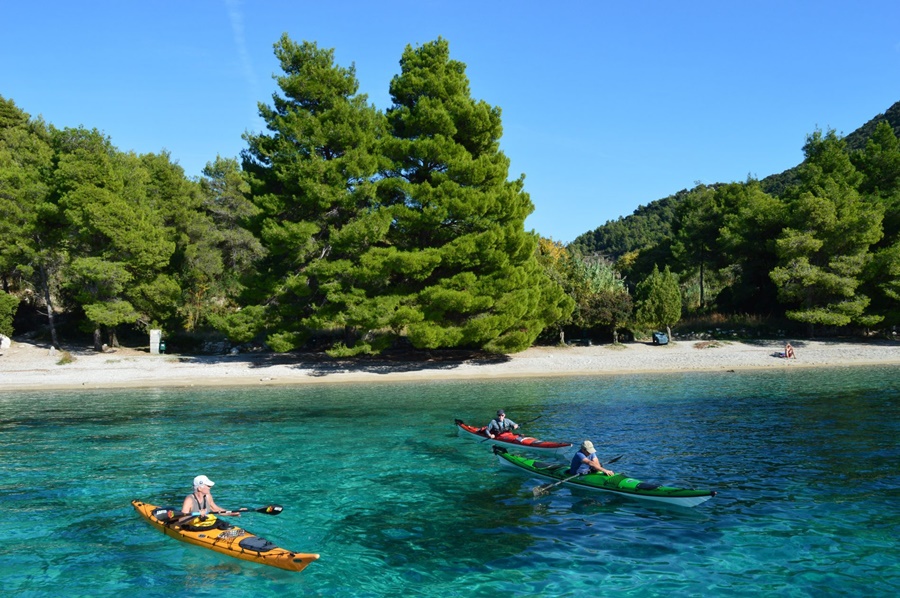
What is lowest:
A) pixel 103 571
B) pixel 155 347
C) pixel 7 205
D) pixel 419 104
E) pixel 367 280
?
pixel 103 571

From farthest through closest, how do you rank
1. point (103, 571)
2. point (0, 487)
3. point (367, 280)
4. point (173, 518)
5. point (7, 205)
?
point (7, 205) < point (367, 280) < point (0, 487) < point (173, 518) < point (103, 571)

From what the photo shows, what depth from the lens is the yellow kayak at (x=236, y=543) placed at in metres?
10.8

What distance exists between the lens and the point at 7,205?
44.2m

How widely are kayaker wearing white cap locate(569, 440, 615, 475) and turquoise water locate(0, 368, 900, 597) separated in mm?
670

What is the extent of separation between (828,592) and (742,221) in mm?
50542

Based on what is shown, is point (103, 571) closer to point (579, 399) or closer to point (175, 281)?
point (579, 399)

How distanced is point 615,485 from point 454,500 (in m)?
3.92

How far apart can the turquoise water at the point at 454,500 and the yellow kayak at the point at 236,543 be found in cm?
28

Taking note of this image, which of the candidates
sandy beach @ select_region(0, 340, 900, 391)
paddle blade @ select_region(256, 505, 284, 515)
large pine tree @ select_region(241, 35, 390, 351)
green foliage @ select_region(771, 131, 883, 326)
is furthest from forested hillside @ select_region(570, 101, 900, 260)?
paddle blade @ select_region(256, 505, 284, 515)

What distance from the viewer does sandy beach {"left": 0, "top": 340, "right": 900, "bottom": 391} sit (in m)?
38.0

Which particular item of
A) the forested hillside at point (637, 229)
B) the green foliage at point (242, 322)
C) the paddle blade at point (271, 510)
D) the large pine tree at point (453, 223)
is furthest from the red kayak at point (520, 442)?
the forested hillside at point (637, 229)

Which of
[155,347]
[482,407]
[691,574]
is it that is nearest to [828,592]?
[691,574]

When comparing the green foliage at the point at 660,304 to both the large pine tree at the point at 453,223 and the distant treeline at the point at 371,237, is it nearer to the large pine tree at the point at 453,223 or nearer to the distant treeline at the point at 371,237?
the distant treeline at the point at 371,237

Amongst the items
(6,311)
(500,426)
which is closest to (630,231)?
(6,311)
